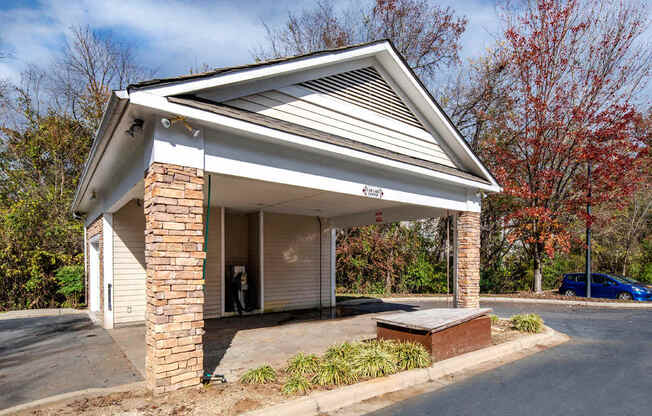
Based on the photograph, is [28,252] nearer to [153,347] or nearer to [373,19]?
[153,347]

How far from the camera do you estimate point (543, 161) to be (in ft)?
58.1

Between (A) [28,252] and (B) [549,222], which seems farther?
(B) [549,222]

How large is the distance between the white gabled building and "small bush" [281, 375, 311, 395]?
112cm

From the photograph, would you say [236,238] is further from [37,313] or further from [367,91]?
[37,313]

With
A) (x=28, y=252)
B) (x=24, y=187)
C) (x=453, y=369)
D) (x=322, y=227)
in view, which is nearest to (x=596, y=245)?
(x=322, y=227)

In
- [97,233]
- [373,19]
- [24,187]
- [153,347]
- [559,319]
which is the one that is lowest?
[559,319]

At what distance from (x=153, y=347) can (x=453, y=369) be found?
4500 mm

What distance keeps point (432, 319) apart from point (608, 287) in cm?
1356

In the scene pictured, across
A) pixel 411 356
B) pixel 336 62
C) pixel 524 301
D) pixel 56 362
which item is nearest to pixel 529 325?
pixel 411 356

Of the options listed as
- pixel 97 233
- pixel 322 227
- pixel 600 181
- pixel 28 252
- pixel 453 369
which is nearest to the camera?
pixel 453 369

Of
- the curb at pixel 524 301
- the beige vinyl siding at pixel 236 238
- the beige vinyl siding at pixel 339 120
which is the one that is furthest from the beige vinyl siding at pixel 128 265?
the curb at pixel 524 301

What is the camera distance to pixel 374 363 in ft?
19.0

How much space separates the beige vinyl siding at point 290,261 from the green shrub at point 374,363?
6.63 metres

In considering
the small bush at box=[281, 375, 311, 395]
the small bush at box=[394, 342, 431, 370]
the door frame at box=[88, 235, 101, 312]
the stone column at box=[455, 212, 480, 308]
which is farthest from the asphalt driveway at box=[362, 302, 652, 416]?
the door frame at box=[88, 235, 101, 312]
